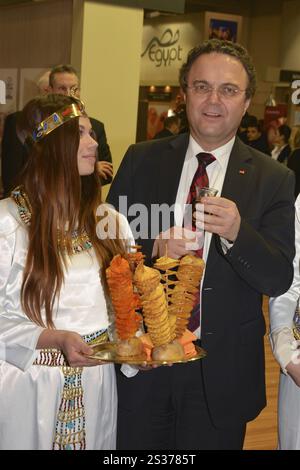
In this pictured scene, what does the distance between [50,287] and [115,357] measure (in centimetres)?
31

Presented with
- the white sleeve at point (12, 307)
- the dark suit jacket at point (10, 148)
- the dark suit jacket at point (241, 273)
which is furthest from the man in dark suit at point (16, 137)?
the white sleeve at point (12, 307)

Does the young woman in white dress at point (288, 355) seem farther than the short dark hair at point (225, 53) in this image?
No

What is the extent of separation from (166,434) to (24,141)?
3.54 ft

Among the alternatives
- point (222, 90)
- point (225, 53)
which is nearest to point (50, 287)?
point (222, 90)

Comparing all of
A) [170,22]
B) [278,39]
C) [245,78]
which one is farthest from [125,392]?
[278,39]

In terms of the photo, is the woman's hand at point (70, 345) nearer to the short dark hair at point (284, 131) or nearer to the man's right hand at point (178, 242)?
the man's right hand at point (178, 242)

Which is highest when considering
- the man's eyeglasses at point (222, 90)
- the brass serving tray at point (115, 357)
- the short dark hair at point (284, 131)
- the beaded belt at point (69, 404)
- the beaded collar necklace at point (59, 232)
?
the man's eyeglasses at point (222, 90)

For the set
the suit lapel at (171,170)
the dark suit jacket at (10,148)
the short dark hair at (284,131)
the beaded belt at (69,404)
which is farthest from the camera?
the short dark hair at (284,131)

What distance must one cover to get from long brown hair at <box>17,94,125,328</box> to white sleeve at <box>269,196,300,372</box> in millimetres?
561

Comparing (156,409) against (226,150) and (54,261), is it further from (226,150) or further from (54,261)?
→ (226,150)

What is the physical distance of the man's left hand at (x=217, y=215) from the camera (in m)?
2.13

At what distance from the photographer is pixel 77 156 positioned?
2.26 m
